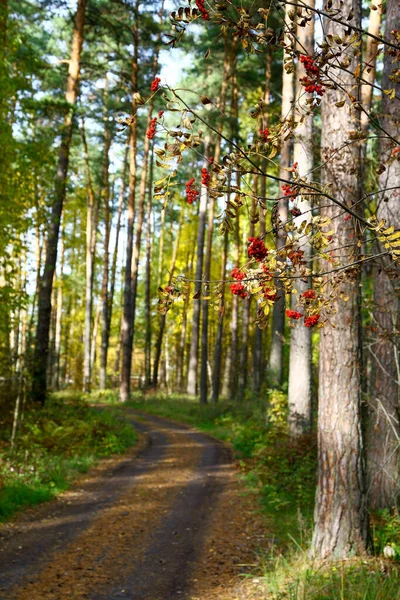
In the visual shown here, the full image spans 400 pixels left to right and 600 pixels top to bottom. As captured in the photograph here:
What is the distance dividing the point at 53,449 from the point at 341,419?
779 cm

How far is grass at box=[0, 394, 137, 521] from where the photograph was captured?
28.1 ft

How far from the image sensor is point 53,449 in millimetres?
11727

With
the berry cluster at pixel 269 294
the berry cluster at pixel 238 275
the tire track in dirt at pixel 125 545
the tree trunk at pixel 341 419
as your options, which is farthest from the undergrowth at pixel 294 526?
the berry cluster at pixel 238 275

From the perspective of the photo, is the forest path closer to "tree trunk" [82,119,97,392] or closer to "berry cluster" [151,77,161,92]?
"berry cluster" [151,77,161,92]

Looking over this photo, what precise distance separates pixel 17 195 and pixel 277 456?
6686 millimetres

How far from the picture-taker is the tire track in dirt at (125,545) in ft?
18.0

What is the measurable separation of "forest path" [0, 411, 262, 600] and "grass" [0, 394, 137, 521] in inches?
13.2

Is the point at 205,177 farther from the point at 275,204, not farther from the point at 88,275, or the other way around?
the point at 88,275

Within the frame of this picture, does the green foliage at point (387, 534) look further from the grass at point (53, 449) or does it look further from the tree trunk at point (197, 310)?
the tree trunk at point (197, 310)

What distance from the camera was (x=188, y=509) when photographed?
8.69m

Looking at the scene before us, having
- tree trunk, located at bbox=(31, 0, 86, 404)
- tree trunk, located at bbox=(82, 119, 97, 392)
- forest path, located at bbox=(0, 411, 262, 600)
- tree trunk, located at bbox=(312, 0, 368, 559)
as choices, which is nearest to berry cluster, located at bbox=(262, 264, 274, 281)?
tree trunk, located at bbox=(312, 0, 368, 559)

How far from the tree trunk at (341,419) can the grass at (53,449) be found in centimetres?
448

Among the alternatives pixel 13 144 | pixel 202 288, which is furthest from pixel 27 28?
pixel 202 288

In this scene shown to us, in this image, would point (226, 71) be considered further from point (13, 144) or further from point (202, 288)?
point (202, 288)
